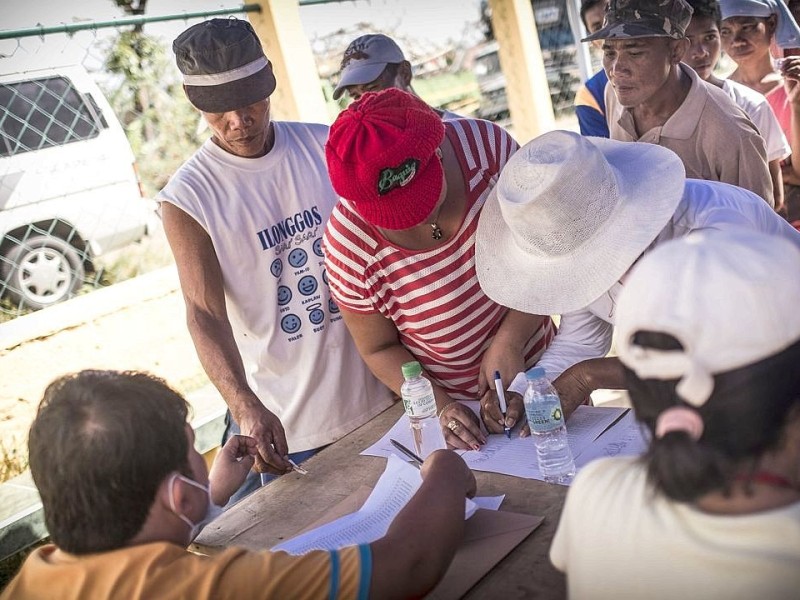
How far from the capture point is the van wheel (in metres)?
5.19

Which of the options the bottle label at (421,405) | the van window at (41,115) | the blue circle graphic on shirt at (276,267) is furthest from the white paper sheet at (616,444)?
the van window at (41,115)

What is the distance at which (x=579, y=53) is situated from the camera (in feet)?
27.6

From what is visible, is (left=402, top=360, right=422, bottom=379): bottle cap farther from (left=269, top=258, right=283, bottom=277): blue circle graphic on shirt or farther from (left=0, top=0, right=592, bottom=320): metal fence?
(left=0, top=0, right=592, bottom=320): metal fence

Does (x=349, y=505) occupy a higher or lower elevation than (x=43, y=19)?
lower

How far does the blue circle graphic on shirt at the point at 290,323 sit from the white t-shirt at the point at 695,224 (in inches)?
32.3

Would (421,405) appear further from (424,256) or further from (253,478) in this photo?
(253,478)

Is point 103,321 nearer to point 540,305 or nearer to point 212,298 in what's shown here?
point 212,298

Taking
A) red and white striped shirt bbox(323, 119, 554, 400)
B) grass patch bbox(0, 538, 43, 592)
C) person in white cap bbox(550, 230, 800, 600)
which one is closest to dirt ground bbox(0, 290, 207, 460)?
grass patch bbox(0, 538, 43, 592)

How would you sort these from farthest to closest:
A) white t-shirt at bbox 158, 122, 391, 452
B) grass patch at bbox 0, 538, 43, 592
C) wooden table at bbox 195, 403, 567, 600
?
grass patch at bbox 0, 538, 43, 592 < white t-shirt at bbox 158, 122, 391, 452 < wooden table at bbox 195, 403, 567, 600

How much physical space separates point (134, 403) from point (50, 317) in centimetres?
363

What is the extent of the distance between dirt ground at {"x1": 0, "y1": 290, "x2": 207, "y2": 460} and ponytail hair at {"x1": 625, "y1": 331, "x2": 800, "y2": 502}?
3.81 meters

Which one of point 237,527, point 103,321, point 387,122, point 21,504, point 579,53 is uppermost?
point 579,53

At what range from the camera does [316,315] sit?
2766 millimetres

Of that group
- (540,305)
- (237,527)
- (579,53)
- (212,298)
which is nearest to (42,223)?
(212,298)
